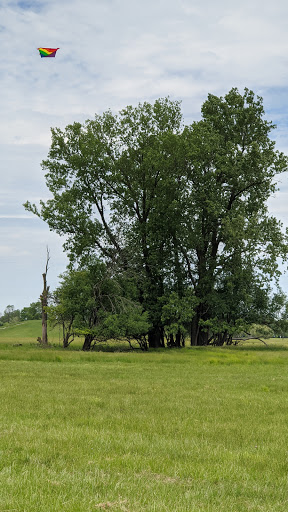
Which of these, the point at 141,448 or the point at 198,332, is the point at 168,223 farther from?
the point at 141,448

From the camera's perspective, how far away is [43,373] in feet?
75.3

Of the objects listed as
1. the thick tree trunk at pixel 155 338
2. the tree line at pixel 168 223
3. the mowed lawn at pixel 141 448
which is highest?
the tree line at pixel 168 223

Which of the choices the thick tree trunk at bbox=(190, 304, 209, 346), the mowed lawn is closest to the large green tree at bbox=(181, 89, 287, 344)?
the thick tree trunk at bbox=(190, 304, 209, 346)

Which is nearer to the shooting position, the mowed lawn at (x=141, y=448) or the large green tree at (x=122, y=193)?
the mowed lawn at (x=141, y=448)

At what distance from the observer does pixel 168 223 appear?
150ft

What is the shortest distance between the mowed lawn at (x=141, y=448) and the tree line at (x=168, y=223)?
25173 millimetres

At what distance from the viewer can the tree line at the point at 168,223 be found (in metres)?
43.2

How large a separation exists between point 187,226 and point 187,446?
3684cm

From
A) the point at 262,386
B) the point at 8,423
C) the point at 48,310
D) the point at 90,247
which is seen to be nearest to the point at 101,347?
the point at 48,310

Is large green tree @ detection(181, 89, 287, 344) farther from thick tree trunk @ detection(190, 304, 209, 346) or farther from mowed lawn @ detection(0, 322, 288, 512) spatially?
mowed lawn @ detection(0, 322, 288, 512)

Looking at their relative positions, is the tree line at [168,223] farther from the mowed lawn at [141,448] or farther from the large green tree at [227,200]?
the mowed lawn at [141,448]

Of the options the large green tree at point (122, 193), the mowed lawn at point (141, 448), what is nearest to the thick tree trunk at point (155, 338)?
the large green tree at point (122, 193)

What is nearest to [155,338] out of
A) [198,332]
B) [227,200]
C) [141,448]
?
[198,332]

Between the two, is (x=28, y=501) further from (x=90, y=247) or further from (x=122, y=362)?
(x=90, y=247)
